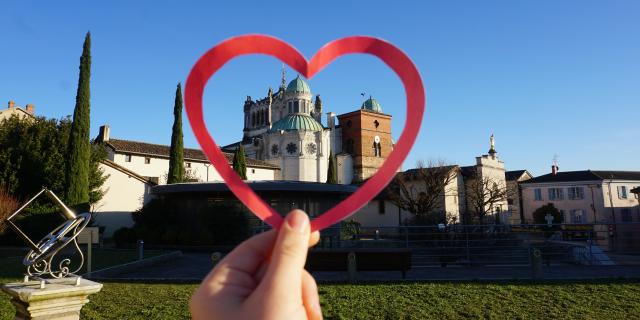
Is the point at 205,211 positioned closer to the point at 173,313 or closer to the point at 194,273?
the point at 194,273

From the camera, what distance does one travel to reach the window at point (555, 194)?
157 ft

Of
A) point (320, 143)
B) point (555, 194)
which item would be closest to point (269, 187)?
point (320, 143)

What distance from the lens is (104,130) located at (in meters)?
39.2

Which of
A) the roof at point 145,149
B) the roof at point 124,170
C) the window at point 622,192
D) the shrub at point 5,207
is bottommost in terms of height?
the shrub at point 5,207

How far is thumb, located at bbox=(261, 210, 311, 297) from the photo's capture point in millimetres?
2016

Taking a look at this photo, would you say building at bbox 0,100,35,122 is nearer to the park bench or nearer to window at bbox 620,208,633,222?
the park bench

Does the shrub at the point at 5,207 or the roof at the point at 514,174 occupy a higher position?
the roof at the point at 514,174

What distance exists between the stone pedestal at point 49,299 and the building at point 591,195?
49.0m

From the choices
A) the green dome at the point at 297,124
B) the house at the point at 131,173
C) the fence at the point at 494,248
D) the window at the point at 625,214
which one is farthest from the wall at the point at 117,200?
the window at the point at 625,214

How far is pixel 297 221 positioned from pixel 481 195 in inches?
1497

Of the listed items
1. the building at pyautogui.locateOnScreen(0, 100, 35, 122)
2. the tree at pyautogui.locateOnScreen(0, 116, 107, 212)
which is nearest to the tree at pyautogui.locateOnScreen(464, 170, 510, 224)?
the tree at pyautogui.locateOnScreen(0, 116, 107, 212)

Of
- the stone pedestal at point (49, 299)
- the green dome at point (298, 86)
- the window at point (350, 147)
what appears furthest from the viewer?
the green dome at point (298, 86)

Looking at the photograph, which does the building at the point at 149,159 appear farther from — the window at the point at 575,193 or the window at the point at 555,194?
the window at the point at 575,193

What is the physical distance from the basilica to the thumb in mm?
48759
